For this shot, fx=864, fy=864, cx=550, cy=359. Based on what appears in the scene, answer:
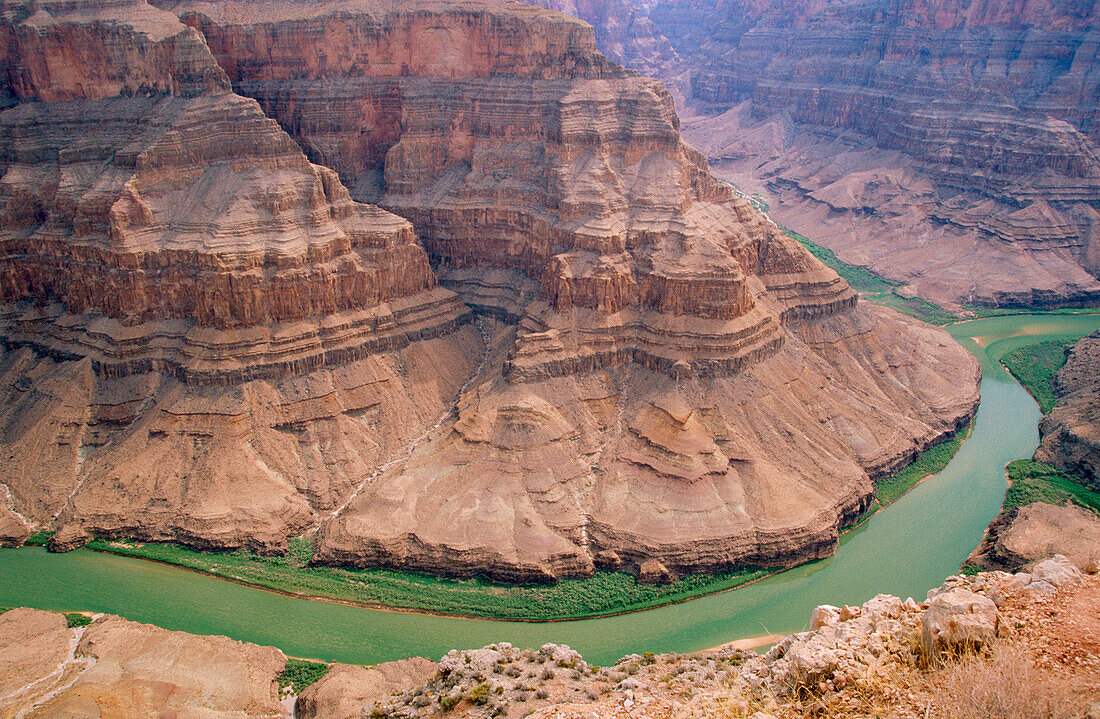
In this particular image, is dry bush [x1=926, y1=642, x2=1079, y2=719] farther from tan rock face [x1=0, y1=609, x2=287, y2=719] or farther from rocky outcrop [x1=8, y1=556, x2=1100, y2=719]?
tan rock face [x1=0, y1=609, x2=287, y2=719]

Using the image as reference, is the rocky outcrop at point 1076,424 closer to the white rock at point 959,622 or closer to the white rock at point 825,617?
the white rock at point 825,617


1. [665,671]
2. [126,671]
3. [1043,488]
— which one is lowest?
[126,671]

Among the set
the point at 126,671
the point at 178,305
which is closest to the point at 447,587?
the point at 126,671

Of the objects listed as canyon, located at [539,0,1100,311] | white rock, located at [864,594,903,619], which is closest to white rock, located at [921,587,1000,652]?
white rock, located at [864,594,903,619]

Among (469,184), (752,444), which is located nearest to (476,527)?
(752,444)

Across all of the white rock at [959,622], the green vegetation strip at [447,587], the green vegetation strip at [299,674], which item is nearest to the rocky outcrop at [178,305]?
the green vegetation strip at [447,587]

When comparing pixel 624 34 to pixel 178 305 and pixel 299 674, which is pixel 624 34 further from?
pixel 299 674
